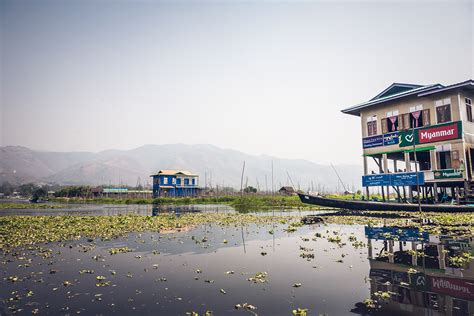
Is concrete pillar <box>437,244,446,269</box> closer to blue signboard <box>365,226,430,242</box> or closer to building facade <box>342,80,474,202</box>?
blue signboard <box>365,226,430,242</box>

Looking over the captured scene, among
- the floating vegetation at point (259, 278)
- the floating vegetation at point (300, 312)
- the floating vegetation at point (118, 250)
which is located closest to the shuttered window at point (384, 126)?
the floating vegetation at point (259, 278)

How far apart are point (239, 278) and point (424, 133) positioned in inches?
1035

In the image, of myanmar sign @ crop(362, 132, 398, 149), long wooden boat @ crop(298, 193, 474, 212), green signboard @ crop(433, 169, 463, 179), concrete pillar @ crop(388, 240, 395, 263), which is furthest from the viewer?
myanmar sign @ crop(362, 132, 398, 149)

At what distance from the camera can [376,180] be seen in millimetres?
29672

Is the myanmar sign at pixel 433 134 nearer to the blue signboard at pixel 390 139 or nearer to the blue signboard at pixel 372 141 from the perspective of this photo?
the blue signboard at pixel 390 139

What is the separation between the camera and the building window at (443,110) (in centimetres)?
2577

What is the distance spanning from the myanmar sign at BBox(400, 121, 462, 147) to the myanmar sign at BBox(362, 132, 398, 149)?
0.86m

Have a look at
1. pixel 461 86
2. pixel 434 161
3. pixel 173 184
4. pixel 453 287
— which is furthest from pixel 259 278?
pixel 173 184

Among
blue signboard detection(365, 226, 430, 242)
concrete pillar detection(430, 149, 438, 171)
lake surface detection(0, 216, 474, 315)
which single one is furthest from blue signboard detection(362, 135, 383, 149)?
lake surface detection(0, 216, 474, 315)

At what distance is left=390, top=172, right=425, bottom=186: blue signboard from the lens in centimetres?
2672

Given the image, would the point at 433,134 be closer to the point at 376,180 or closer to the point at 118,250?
the point at 376,180

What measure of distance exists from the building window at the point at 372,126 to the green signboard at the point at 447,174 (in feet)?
24.2

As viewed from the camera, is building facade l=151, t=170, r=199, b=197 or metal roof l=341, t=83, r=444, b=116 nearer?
metal roof l=341, t=83, r=444, b=116

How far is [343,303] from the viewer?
6309 mm
